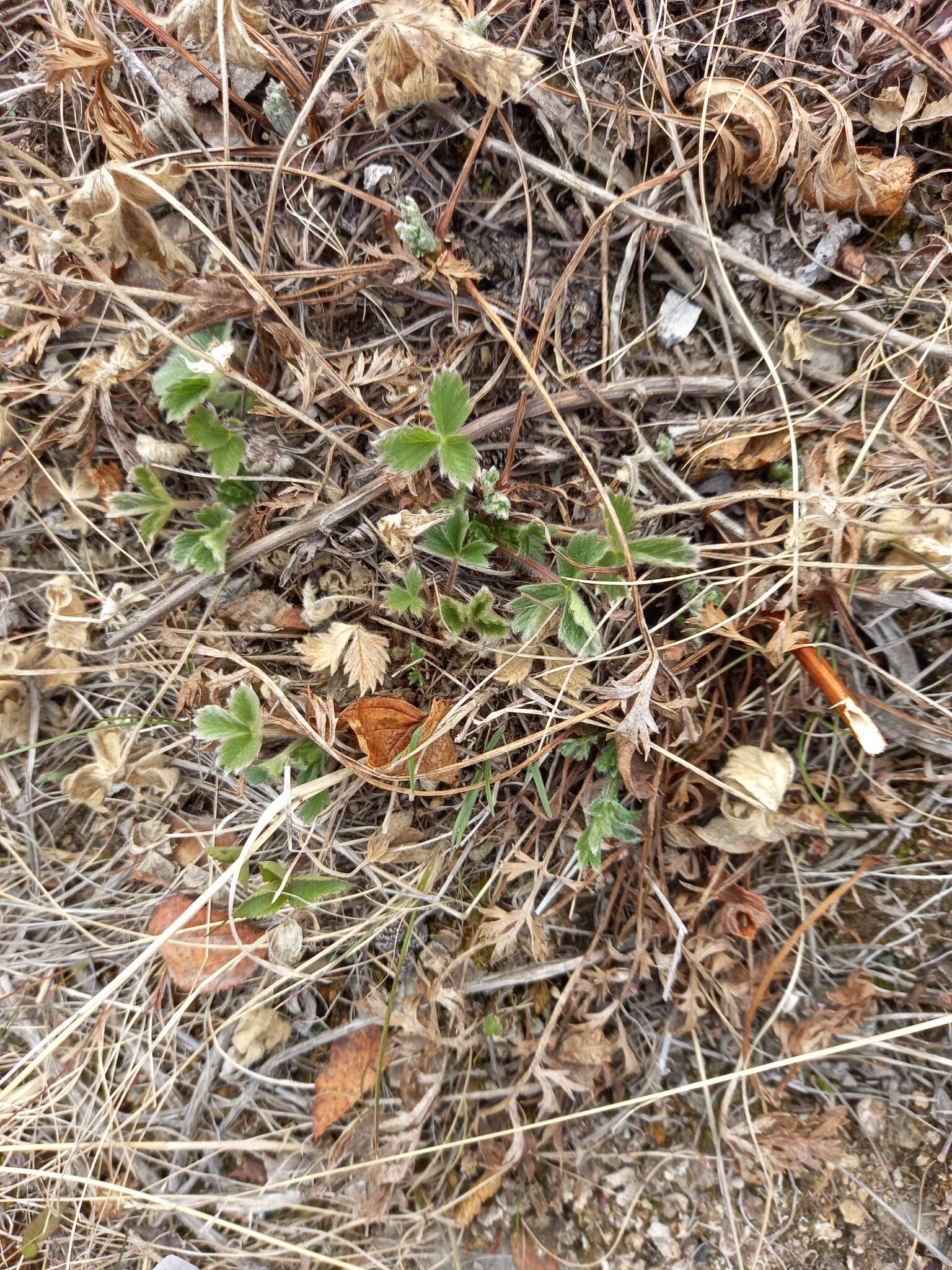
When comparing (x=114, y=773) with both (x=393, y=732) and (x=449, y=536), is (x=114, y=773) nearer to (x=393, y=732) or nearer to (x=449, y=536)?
(x=393, y=732)

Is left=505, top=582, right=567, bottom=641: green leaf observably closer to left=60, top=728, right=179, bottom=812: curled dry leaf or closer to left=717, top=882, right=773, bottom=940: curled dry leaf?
left=717, top=882, right=773, bottom=940: curled dry leaf

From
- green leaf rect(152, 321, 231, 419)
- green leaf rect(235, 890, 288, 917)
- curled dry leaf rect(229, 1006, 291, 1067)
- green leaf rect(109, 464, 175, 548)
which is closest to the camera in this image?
green leaf rect(152, 321, 231, 419)

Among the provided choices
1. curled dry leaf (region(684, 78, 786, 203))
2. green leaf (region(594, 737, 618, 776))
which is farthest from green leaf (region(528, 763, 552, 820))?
curled dry leaf (region(684, 78, 786, 203))

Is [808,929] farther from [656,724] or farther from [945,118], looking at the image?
[945,118]

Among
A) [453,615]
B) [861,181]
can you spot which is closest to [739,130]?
[861,181]

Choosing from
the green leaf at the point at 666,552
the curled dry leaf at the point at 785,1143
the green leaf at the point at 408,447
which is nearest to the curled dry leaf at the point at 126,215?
the green leaf at the point at 408,447

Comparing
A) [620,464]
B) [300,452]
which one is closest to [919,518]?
Answer: [620,464]
